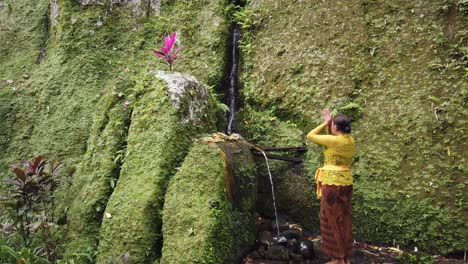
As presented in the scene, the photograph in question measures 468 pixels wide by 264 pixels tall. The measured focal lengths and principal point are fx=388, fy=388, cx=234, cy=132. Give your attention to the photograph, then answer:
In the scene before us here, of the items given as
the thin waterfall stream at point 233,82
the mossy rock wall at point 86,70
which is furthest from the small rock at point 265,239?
the thin waterfall stream at point 233,82

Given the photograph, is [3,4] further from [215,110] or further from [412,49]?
[412,49]

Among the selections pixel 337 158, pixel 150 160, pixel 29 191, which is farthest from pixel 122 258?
pixel 337 158

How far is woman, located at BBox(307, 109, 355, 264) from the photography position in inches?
196

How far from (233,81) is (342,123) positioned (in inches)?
148

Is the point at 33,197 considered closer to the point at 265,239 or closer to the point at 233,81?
the point at 265,239

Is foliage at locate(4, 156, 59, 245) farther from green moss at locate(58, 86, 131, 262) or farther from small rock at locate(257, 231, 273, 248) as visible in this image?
small rock at locate(257, 231, 273, 248)

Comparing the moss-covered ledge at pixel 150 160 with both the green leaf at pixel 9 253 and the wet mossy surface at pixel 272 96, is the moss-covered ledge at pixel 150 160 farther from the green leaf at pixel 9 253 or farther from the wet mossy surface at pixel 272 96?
the green leaf at pixel 9 253

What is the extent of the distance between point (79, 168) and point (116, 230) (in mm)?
1811

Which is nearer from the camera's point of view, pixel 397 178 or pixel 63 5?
pixel 397 178

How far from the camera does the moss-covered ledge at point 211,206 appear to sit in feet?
14.9

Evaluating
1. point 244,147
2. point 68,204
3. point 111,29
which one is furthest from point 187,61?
point 68,204

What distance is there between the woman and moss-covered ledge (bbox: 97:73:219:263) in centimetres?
191

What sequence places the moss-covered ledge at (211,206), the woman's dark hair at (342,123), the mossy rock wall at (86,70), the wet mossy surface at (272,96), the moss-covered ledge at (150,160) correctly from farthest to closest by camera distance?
1. the mossy rock wall at (86,70)
2. the wet mossy surface at (272,96)
3. the woman's dark hair at (342,123)
4. the moss-covered ledge at (150,160)
5. the moss-covered ledge at (211,206)

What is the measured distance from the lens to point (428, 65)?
6402 mm
